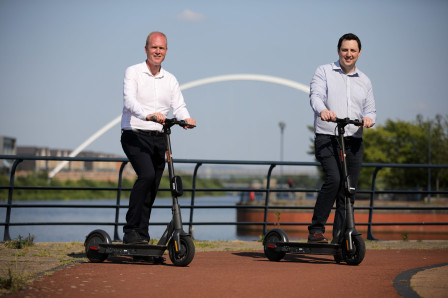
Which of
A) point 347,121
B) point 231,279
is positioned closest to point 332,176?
point 347,121

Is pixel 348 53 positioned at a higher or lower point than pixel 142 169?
higher

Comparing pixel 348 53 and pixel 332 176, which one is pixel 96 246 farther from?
pixel 348 53

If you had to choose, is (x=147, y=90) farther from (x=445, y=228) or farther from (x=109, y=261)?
(x=445, y=228)

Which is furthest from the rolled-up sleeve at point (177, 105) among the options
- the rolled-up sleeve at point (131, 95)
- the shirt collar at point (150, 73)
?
the rolled-up sleeve at point (131, 95)

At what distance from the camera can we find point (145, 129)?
5.89 m

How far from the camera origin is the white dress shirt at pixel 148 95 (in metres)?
5.85

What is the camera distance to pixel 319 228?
618cm

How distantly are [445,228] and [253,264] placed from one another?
40.9 m

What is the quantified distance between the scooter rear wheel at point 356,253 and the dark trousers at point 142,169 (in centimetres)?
165

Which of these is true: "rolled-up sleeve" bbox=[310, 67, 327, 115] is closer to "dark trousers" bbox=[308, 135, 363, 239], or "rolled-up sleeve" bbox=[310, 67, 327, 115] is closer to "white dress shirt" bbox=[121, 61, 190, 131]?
"dark trousers" bbox=[308, 135, 363, 239]

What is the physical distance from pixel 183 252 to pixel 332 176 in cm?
143

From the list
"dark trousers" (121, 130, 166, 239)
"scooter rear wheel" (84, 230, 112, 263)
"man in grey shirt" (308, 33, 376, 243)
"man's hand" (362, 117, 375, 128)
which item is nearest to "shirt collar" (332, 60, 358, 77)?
"man in grey shirt" (308, 33, 376, 243)

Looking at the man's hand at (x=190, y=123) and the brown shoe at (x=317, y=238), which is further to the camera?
the brown shoe at (x=317, y=238)

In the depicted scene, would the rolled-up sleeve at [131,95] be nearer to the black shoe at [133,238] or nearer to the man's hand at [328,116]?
the black shoe at [133,238]
